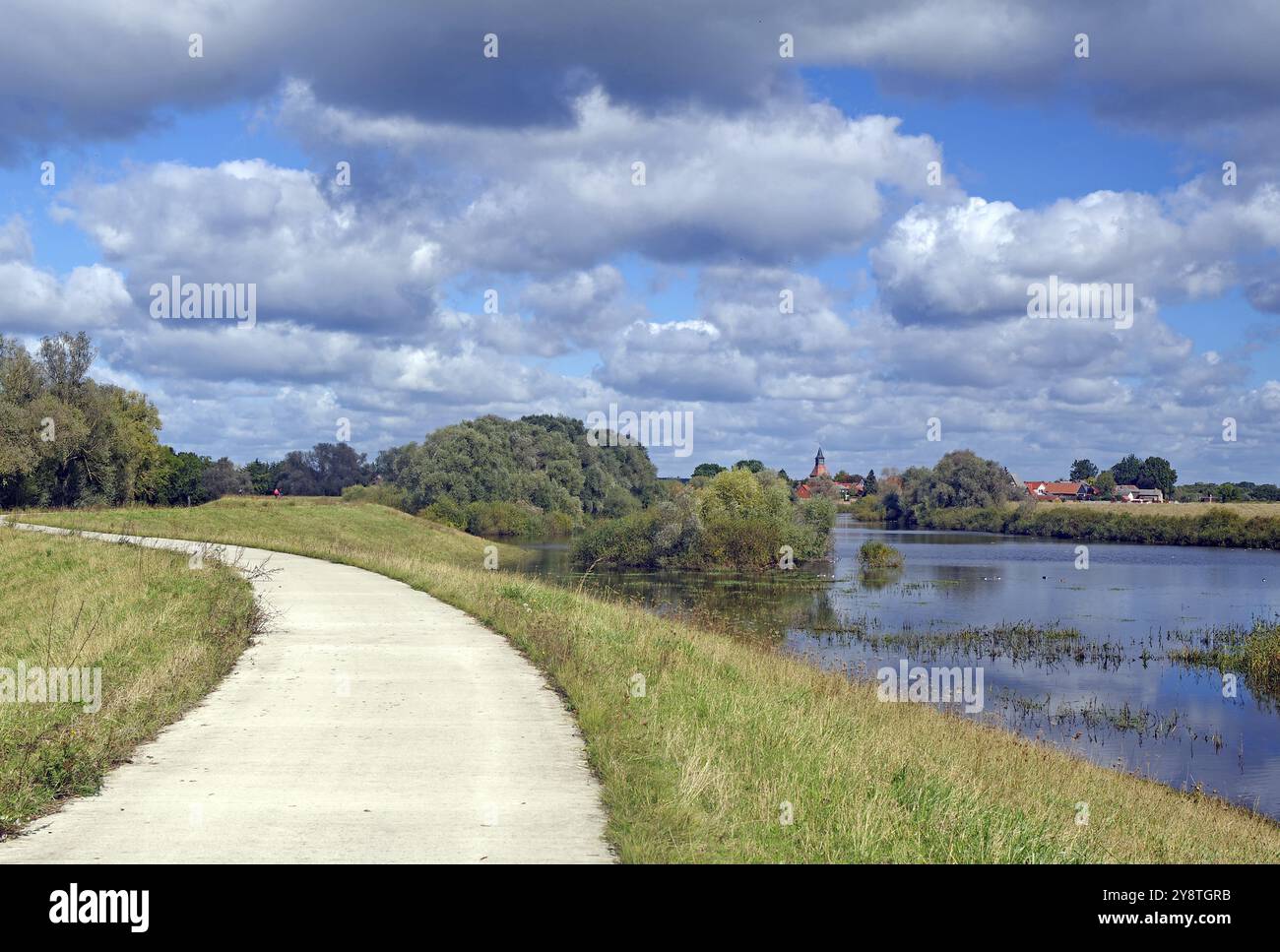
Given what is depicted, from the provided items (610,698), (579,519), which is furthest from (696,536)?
(610,698)

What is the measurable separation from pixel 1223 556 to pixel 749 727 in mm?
69963

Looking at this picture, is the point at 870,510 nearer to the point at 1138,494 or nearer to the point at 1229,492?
the point at 1229,492

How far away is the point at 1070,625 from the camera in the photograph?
3247 cm

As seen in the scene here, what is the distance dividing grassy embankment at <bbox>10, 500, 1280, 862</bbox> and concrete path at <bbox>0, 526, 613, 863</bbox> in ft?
1.62

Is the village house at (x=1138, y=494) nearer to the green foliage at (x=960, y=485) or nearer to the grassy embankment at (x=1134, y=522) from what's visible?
the green foliage at (x=960, y=485)

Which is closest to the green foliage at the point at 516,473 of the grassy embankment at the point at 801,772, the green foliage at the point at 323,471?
the green foliage at the point at 323,471

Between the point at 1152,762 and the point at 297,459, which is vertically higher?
the point at 297,459

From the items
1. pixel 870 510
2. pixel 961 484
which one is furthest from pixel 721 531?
pixel 870 510

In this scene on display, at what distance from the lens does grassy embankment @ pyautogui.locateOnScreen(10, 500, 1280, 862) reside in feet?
22.7

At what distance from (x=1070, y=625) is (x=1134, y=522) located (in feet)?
211

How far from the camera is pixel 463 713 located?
1019cm

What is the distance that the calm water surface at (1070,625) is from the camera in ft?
59.2

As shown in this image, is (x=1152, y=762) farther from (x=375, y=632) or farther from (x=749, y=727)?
(x=375, y=632)

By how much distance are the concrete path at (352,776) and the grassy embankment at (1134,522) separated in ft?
268
